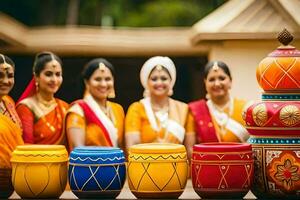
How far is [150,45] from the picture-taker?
6.79m

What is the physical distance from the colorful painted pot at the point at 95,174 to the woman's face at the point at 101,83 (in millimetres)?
1722

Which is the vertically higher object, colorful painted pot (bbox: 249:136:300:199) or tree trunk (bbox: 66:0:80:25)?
tree trunk (bbox: 66:0:80:25)

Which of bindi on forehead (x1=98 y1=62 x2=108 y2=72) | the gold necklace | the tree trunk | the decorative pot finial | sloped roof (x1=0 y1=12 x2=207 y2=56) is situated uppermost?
the tree trunk

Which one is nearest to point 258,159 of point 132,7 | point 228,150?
point 228,150

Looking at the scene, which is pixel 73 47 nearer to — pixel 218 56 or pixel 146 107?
pixel 218 56

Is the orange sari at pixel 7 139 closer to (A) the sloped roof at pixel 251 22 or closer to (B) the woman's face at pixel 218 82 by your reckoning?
(B) the woman's face at pixel 218 82

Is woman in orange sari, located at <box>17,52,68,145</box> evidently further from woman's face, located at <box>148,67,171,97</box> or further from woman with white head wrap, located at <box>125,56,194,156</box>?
woman's face, located at <box>148,67,171,97</box>

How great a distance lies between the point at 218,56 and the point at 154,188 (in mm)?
3053

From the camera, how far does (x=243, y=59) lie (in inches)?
→ 232

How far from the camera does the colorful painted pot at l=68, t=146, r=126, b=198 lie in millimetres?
3061

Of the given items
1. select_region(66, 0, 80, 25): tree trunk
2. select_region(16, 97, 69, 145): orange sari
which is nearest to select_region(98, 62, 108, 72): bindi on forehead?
select_region(16, 97, 69, 145): orange sari

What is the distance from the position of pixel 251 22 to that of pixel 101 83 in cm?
155

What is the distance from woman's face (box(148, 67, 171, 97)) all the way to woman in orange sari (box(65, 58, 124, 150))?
28 cm

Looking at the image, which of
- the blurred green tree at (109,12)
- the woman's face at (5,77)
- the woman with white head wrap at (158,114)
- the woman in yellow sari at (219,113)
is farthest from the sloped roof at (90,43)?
the blurred green tree at (109,12)
